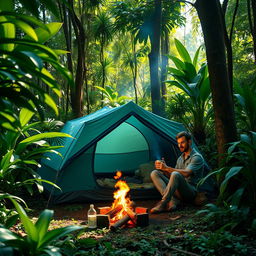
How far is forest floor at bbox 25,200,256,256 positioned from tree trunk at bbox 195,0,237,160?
82cm

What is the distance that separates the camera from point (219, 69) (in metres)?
3.17

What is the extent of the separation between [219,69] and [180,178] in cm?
144

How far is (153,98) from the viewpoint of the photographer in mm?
8430

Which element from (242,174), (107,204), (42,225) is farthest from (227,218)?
(107,204)

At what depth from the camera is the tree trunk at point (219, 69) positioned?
3.15m

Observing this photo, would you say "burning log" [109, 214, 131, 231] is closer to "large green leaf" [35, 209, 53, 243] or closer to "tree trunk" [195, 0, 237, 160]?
"tree trunk" [195, 0, 237, 160]

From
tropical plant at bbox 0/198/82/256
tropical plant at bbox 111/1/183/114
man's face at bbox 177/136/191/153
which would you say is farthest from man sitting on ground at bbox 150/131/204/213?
tropical plant at bbox 111/1/183/114

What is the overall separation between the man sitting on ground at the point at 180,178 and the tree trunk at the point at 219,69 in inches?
41.5

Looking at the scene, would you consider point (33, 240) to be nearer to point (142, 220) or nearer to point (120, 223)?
point (120, 223)

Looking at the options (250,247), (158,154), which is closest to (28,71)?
(250,247)

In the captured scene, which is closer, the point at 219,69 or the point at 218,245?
the point at 218,245

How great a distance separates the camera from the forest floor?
2.40m

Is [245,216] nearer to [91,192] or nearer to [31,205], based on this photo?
[91,192]

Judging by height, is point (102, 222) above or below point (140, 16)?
below
